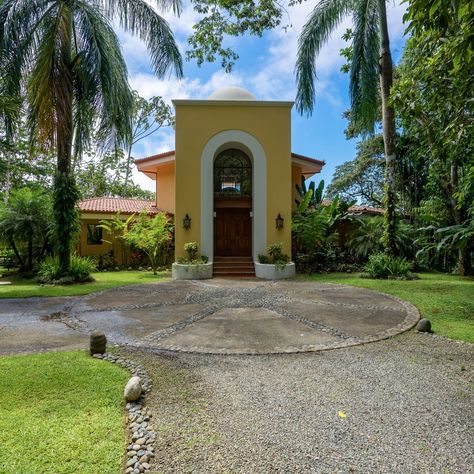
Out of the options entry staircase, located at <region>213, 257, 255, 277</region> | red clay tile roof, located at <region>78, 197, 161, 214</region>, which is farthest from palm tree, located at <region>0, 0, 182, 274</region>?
entry staircase, located at <region>213, 257, 255, 277</region>

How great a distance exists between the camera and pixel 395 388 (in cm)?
405

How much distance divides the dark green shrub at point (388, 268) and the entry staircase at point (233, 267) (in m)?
4.89

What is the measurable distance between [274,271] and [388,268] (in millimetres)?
4537

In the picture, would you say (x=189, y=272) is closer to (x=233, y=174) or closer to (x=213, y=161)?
(x=213, y=161)

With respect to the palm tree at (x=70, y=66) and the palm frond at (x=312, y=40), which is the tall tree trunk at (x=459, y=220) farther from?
the palm tree at (x=70, y=66)

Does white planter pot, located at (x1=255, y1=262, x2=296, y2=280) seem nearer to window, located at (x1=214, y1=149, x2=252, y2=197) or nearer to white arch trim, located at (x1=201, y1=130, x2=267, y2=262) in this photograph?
white arch trim, located at (x1=201, y1=130, x2=267, y2=262)

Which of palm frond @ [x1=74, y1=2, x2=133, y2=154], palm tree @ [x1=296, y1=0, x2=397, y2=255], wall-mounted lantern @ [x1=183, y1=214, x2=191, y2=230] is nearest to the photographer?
palm frond @ [x1=74, y1=2, x2=133, y2=154]

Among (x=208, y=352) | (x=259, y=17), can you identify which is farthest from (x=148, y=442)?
(x=259, y=17)

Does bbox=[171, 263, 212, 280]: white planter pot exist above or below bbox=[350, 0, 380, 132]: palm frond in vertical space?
below

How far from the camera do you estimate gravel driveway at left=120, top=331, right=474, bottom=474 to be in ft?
9.04

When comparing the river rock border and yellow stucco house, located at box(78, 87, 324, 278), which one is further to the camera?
yellow stucco house, located at box(78, 87, 324, 278)

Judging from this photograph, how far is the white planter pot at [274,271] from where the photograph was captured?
44.9 feet

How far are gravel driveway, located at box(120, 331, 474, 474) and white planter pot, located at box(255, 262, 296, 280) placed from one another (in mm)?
8333

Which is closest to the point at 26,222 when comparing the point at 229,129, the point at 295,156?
the point at 229,129
